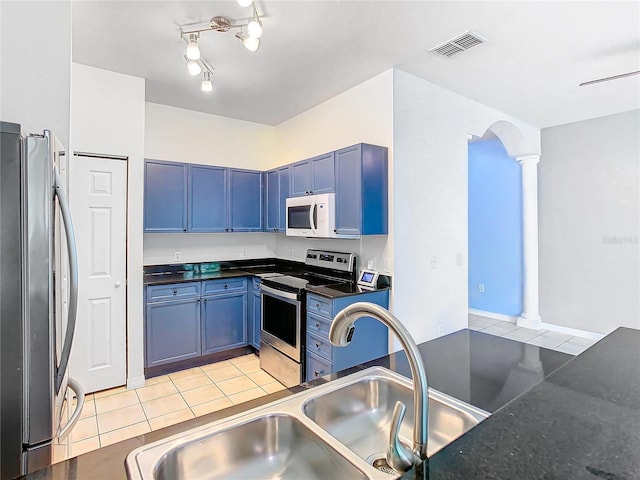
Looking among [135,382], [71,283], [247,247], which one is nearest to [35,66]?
[71,283]

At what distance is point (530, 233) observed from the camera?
4.92m

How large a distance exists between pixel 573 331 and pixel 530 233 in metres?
1.41

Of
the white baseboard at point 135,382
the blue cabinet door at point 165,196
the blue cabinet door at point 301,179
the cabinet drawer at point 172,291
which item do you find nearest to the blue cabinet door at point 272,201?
the blue cabinet door at point 301,179

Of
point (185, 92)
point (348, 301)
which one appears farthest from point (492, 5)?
point (185, 92)

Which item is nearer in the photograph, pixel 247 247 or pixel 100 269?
pixel 100 269

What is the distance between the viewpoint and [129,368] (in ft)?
10.5

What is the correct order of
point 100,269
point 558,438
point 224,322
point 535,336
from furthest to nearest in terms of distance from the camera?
point 535,336, point 224,322, point 100,269, point 558,438

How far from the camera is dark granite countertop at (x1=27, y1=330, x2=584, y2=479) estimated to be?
2.63 feet

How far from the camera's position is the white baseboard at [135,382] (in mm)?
3185

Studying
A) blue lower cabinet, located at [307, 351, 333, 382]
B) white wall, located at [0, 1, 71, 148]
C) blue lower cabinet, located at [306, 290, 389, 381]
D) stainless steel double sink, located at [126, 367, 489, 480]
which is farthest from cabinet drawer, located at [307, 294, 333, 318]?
white wall, located at [0, 1, 71, 148]

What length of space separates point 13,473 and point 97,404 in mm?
2205

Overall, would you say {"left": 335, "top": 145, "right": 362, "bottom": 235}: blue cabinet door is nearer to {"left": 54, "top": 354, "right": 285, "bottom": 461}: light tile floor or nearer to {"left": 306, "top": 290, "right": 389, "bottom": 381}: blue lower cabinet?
{"left": 306, "top": 290, "right": 389, "bottom": 381}: blue lower cabinet

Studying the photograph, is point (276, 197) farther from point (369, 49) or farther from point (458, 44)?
point (458, 44)

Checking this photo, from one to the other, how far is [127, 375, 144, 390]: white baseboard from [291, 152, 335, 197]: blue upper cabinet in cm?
236
